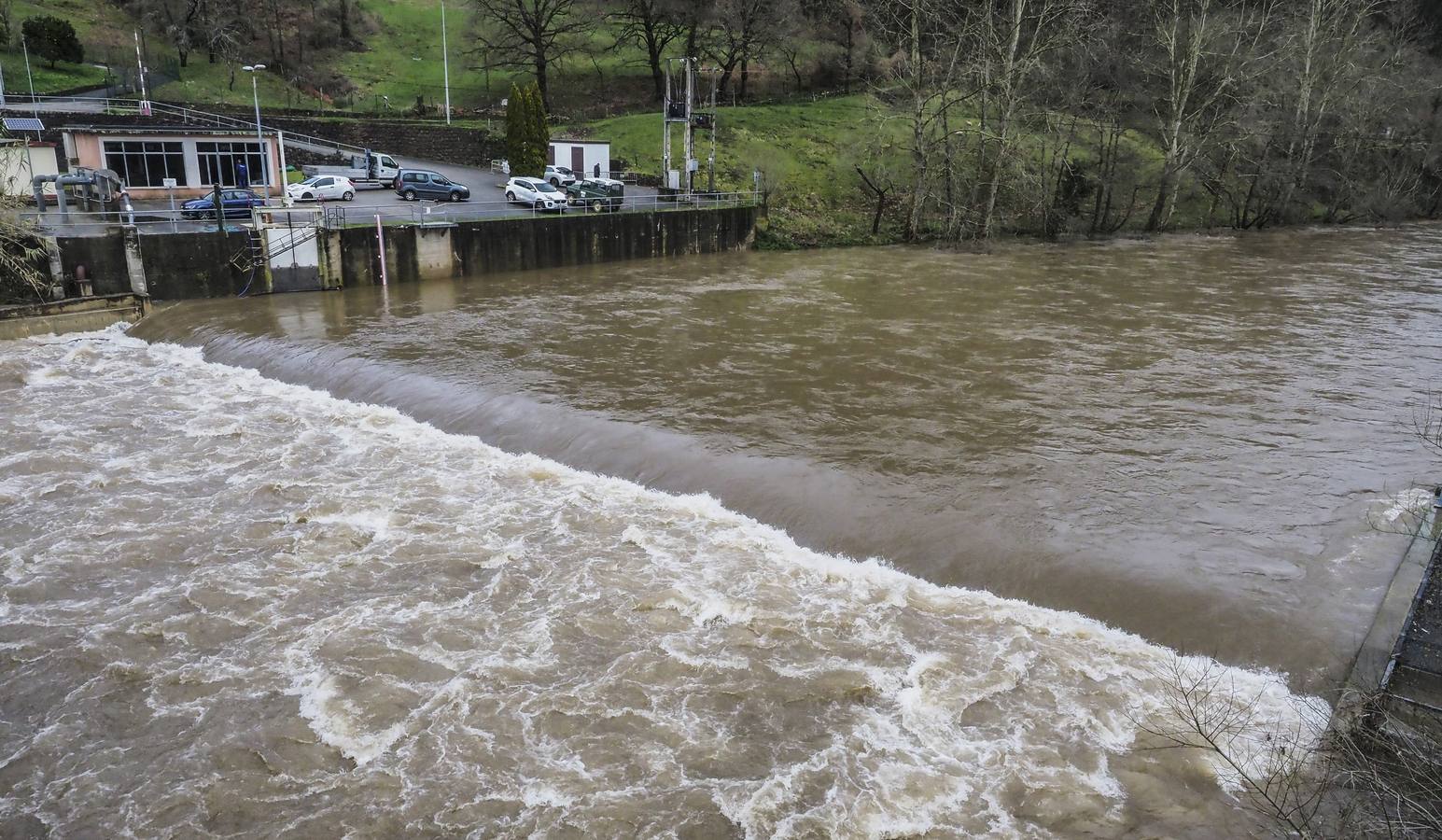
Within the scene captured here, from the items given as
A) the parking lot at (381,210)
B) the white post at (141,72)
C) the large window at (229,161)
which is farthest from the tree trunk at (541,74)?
the large window at (229,161)

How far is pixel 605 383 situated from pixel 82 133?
83.1 feet

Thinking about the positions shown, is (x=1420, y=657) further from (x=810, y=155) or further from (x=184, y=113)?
(x=184, y=113)

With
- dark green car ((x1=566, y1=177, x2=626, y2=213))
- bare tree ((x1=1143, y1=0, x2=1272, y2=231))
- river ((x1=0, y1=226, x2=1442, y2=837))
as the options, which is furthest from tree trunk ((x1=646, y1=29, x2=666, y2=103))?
river ((x1=0, y1=226, x2=1442, y2=837))

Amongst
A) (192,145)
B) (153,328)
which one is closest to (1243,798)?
(153,328)

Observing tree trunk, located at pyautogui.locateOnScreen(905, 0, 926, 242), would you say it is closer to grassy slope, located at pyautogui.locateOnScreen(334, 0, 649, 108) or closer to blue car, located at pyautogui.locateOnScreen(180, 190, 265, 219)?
blue car, located at pyautogui.locateOnScreen(180, 190, 265, 219)

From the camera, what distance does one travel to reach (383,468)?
15008mm

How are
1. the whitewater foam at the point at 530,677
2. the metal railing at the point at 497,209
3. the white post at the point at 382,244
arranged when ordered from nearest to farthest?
1. the whitewater foam at the point at 530,677
2. the white post at the point at 382,244
3. the metal railing at the point at 497,209

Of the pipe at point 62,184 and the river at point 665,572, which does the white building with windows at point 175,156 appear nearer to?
the pipe at point 62,184

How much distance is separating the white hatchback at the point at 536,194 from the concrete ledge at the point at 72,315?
12776 millimetres

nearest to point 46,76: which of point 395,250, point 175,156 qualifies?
point 175,156

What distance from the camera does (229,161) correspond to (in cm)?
3547

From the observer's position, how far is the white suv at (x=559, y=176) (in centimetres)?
3853

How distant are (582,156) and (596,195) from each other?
287 inches

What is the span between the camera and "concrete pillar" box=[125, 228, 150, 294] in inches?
963
